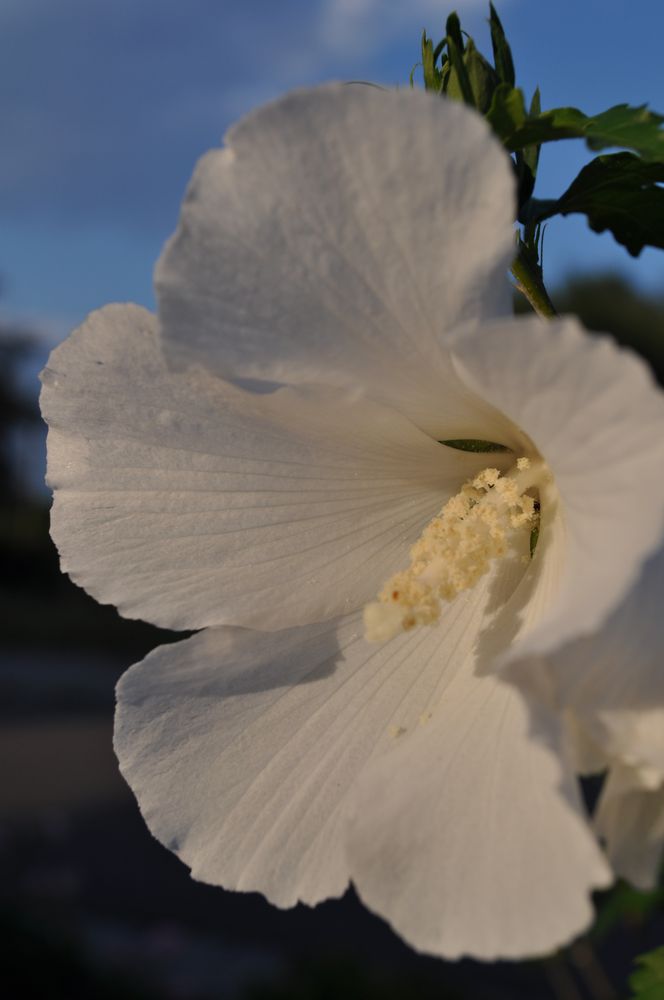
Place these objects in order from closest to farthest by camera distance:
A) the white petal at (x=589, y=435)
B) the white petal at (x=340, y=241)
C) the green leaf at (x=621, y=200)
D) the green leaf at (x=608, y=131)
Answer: the white petal at (x=589, y=435) < the white petal at (x=340, y=241) < the green leaf at (x=608, y=131) < the green leaf at (x=621, y=200)

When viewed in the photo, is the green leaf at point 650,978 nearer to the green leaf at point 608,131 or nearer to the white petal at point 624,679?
the white petal at point 624,679

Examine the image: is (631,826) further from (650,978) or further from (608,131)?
(608,131)

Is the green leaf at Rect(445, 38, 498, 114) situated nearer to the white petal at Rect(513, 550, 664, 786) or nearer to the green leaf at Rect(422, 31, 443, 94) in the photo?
the green leaf at Rect(422, 31, 443, 94)

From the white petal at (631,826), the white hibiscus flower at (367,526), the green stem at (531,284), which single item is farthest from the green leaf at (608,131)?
the white petal at (631,826)

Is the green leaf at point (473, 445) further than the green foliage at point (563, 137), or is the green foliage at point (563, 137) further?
the green leaf at point (473, 445)

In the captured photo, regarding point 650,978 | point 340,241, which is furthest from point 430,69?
point 650,978

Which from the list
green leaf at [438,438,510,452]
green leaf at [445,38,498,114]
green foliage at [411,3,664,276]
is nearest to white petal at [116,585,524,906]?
green leaf at [438,438,510,452]
